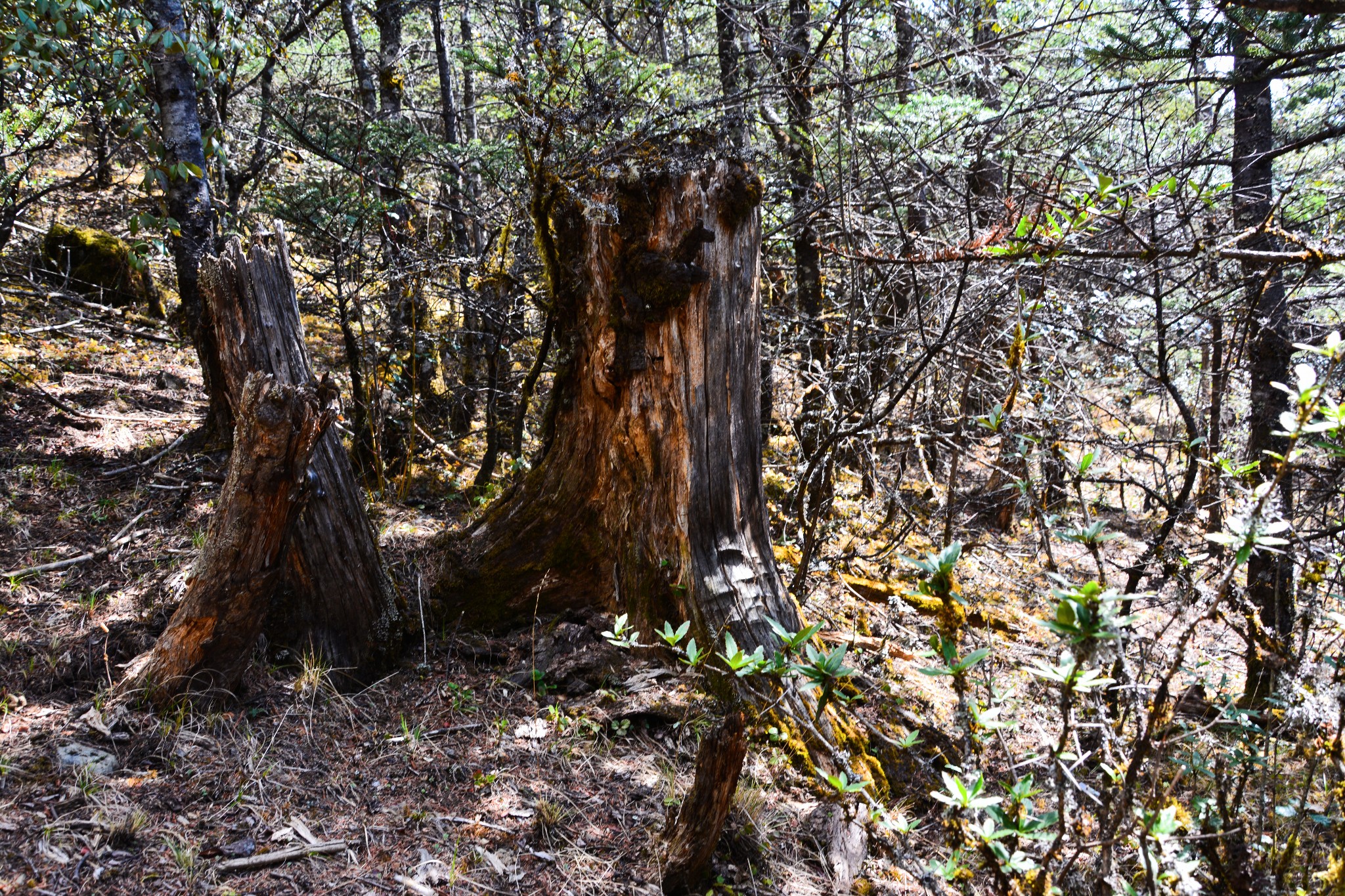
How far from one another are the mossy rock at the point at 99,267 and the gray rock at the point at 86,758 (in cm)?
750

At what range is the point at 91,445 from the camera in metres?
5.56

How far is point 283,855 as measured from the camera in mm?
2635

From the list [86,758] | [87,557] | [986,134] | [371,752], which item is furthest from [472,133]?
[86,758]

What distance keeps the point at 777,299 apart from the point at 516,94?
3.41 m

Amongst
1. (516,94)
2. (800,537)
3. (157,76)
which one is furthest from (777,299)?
(157,76)

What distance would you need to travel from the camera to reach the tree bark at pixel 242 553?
302cm

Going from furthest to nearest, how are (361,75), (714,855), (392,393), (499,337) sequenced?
(361,75) → (392,393) → (499,337) → (714,855)

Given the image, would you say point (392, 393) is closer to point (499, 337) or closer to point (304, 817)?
point (499, 337)

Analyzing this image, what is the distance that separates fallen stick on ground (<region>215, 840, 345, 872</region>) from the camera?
2.56 meters

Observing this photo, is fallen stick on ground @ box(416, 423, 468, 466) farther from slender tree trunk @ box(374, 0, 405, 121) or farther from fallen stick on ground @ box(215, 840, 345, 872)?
fallen stick on ground @ box(215, 840, 345, 872)

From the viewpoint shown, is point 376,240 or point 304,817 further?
point 376,240

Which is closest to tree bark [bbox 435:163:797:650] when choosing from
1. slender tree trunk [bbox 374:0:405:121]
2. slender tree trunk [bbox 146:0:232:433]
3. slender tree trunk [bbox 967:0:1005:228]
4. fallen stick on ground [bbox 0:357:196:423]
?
slender tree trunk [bbox 967:0:1005:228]

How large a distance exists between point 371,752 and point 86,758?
3.26 feet

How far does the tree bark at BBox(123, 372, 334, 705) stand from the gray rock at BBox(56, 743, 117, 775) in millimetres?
272
